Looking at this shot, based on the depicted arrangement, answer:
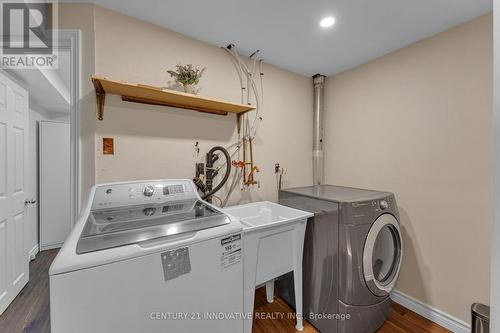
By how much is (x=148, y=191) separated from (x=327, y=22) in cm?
174

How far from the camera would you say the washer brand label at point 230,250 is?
0.97m

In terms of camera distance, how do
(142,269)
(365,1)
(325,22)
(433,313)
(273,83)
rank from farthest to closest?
(273,83), (433,313), (325,22), (365,1), (142,269)

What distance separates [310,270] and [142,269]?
4.25 ft

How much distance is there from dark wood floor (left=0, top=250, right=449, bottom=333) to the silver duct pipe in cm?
135

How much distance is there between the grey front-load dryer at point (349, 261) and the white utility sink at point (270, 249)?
0.12 metres

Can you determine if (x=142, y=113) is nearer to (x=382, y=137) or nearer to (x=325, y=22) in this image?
(x=325, y=22)

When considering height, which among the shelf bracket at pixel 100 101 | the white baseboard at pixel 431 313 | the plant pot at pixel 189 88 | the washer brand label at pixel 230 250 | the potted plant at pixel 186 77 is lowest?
the white baseboard at pixel 431 313

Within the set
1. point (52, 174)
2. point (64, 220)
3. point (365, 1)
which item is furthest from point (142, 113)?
point (64, 220)

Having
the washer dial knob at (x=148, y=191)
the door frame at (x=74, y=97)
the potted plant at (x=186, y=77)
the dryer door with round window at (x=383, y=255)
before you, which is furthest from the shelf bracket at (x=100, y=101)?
the dryer door with round window at (x=383, y=255)

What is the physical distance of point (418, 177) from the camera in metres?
1.69

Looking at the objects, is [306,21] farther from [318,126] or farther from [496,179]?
[496,179]

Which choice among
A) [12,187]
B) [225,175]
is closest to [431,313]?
[225,175]

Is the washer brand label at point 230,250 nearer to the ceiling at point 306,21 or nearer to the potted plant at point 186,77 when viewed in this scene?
the potted plant at point 186,77

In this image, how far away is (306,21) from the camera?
57.8 inches
